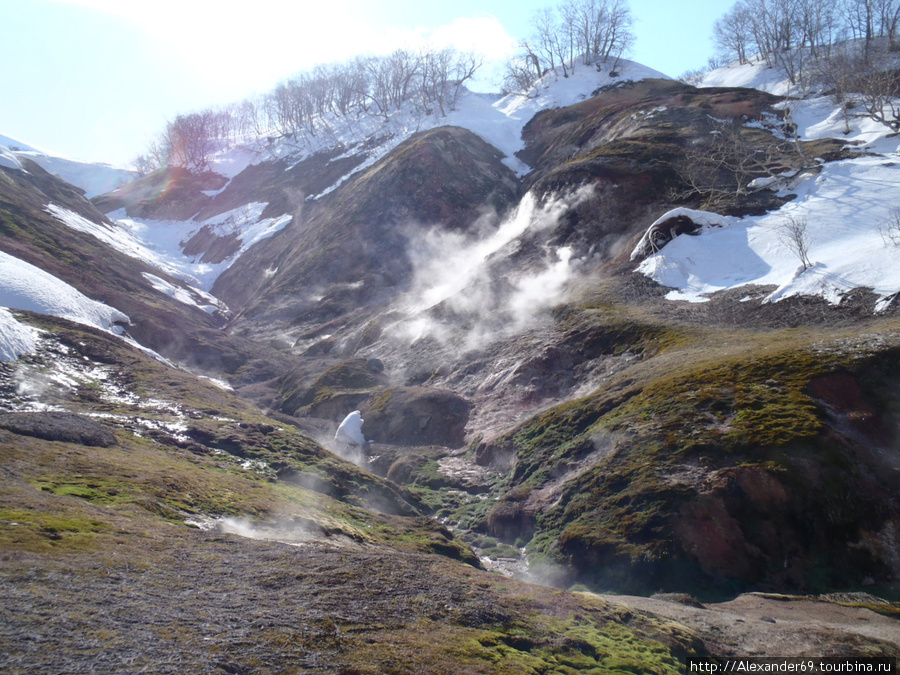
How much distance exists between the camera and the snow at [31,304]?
16.5 meters

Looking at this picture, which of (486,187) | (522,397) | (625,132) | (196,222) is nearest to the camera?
(522,397)

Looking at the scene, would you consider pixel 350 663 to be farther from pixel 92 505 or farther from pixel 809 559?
pixel 809 559

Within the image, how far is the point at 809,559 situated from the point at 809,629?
323 centimetres

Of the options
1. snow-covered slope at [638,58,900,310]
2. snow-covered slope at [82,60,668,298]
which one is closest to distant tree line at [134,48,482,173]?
snow-covered slope at [82,60,668,298]

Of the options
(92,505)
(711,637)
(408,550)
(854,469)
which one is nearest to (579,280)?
(854,469)

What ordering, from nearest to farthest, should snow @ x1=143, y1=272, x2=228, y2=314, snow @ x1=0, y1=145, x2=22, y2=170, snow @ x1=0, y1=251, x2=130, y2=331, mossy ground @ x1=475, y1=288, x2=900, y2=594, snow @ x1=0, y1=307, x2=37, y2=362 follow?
mossy ground @ x1=475, y1=288, x2=900, y2=594 → snow @ x1=0, y1=307, x2=37, y2=362 → snow @ x1=0, y1=251, x2=130, y2=331 → snow @ x1=143, y1=272, x2=228, y2=314 → snow @ x1=0, y1=145, x2=22, y2=170

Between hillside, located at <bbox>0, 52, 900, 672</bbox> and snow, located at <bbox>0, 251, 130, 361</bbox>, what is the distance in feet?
0.67

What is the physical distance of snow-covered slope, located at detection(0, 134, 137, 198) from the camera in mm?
99688

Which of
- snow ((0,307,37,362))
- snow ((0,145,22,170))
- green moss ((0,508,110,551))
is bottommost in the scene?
green moss ((0,508,110,551))

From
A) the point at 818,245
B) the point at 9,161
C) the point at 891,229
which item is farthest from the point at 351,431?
the point at 9,161

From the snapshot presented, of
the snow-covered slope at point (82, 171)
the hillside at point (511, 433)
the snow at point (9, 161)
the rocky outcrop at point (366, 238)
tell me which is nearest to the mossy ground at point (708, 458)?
the hillside at point (511, 433)

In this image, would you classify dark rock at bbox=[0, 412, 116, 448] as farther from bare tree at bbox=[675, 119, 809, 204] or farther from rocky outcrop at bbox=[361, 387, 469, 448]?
bare tree at bbox=[675, 119, 809, 204]

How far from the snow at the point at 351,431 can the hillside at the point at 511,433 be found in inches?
31.7

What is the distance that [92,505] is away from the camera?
827 cm
